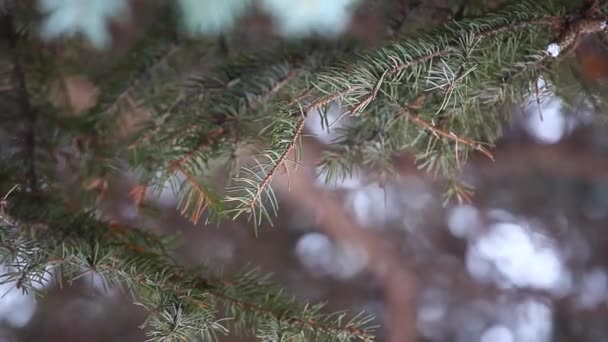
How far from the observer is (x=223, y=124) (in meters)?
0.43

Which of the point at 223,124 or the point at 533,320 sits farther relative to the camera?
the point at 533,320

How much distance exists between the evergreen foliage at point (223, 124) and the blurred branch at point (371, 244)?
0.42 m

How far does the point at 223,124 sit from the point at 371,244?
567 millimetres

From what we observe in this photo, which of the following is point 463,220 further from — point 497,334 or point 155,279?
point 155,279

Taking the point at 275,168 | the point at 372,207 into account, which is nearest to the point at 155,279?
the point at 275,168

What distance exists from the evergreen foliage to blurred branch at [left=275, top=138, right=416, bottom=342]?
420 mm

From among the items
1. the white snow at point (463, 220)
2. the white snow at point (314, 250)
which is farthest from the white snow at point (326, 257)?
the white snow at point (463, 220)

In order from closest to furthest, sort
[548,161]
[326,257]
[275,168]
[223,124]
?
[275,168]
[223,124]
[548,161]
[326,257]

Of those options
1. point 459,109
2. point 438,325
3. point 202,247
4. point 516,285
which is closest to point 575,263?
point 516,285

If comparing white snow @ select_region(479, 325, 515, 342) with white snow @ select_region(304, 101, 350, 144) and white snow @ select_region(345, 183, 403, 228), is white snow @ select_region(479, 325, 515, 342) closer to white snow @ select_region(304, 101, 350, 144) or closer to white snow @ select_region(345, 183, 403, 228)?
white snow @ select_region(345, 183, 403, 228)

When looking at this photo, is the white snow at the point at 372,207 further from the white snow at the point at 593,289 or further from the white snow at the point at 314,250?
the white snow at the point at 593,289

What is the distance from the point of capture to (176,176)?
43 centimetres

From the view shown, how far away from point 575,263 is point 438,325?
8.0 inches

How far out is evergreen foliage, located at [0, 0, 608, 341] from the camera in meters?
0.34
